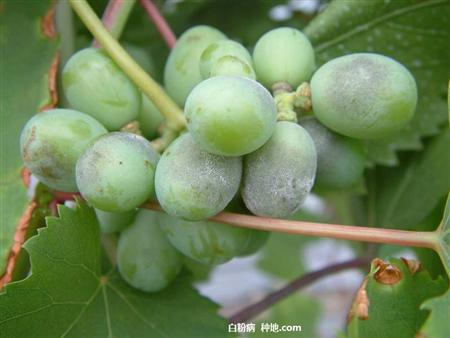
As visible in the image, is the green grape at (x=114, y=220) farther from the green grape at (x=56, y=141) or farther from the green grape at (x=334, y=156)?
the green grape at (x=334, y=156)

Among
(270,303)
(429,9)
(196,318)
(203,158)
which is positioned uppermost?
(203,158)

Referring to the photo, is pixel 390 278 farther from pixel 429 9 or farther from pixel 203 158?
pixel 429 9

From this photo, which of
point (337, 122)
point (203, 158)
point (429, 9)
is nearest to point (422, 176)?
point (429, 9)

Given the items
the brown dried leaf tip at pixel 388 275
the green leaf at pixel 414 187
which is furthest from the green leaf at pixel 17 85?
the green leaf at pixel 414 187

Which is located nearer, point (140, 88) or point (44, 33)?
point (140, 88)

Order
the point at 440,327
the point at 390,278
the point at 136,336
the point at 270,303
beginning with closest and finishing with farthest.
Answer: the point at 440,327 < the point at 390,278 < the point at 136,336 < the point at 270,303

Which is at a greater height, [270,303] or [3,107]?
[3,107]

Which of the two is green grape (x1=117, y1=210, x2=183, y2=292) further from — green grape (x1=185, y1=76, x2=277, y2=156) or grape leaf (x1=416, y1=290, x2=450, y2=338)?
grape leaf (x1=416, y1=290, x2=450, y2=338)
